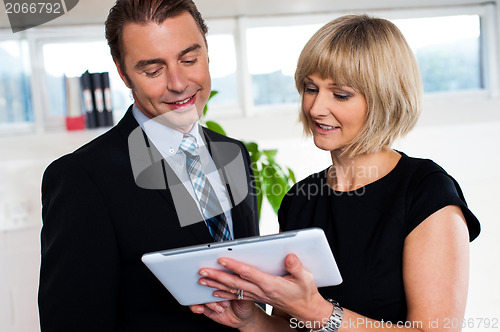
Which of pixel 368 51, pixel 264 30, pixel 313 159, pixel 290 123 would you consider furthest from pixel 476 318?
pixel 368 51

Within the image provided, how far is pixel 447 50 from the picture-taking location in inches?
133

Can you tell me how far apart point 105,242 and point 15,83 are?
2093 millimetres

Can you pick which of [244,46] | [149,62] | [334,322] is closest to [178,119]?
[149,62]

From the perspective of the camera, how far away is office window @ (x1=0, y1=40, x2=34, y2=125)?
2.96 m

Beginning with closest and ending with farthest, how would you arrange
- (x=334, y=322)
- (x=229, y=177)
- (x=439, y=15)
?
(x=334, y=322), (x=229, y=177), (x=439, y=15)

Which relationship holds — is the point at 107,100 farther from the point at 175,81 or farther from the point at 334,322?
the point at 334,322

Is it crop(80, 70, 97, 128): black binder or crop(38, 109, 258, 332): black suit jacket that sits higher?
crop(80, 70, 97, 128): black binder

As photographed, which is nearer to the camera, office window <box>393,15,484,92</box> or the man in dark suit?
the man in dark suit

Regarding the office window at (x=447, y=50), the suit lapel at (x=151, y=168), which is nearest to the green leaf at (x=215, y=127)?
the suit lapel at (x=151, y=168)

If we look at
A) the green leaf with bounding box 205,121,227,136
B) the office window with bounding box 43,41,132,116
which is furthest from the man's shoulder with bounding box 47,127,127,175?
the office window with bounding box 43,41,132,116

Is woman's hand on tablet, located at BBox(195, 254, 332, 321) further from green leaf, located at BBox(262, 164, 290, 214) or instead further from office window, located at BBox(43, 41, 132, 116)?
office window, located at BBox(43, 41, 132, 116)

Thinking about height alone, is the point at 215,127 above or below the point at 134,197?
above

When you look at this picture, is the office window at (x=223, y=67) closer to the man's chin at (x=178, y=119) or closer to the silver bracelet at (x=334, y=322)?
the man's chin at (x=178, y=119)

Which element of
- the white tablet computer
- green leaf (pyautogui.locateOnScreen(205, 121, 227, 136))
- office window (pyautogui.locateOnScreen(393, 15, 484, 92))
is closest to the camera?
the white tablet computer
